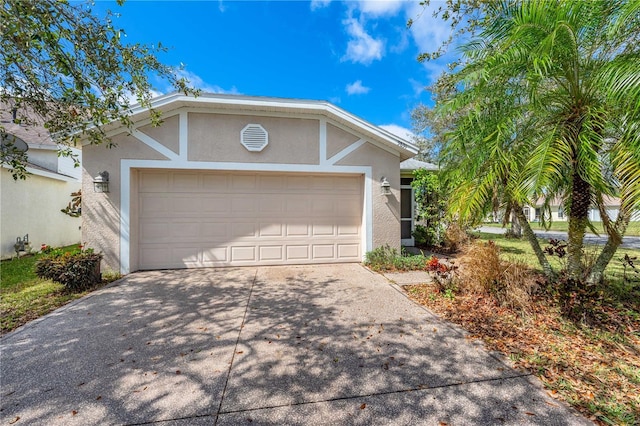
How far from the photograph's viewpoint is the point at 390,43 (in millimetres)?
9625

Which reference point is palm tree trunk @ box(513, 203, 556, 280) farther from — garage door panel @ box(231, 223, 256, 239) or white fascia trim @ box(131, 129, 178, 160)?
white fascia trim @ box(131, 129, 178, 160)

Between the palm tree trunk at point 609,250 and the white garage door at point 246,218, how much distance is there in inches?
192

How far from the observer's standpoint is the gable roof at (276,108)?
639 centimetres

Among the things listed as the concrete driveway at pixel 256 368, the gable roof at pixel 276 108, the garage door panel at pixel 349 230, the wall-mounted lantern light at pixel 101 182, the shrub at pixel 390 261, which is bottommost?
the concrete driveway at pixel 256 368

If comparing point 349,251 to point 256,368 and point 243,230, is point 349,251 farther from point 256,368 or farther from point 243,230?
point 256,368

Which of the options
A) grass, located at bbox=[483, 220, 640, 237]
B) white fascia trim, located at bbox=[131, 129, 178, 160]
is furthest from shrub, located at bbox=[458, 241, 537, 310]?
white fascia trim, located at bbox=[131, 129, 178, 160]

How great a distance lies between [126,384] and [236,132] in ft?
18.8

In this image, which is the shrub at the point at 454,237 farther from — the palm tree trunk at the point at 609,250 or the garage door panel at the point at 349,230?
the palm tree trunk at the point at 609,250

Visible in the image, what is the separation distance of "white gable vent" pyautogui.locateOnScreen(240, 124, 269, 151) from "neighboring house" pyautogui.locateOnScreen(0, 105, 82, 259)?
5678mm

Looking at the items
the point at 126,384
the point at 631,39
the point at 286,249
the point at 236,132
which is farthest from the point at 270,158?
the point at 631,39

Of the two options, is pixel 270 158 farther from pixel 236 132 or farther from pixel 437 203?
pixel 437 203

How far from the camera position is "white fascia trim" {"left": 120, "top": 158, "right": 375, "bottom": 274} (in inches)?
256

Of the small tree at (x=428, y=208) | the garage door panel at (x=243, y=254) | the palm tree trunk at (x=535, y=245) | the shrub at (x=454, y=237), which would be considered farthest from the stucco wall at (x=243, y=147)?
the shrub at (x=454, y=237)

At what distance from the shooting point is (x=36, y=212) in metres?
9.61
